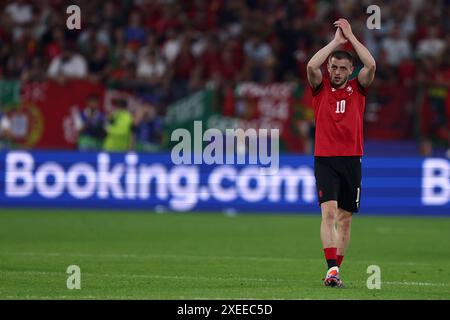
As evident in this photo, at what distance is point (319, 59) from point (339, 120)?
2.36ft

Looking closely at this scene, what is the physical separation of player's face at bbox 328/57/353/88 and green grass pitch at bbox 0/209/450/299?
6.79 feet

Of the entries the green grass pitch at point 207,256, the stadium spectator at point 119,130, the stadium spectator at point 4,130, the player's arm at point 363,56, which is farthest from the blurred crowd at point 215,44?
the player's arm at point 363,56

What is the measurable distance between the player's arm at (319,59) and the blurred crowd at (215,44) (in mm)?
14402

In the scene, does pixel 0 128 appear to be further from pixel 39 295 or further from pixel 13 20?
pixel 39 295

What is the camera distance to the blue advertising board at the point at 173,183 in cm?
2375

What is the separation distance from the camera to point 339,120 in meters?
12.3

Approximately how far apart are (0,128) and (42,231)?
6823mm

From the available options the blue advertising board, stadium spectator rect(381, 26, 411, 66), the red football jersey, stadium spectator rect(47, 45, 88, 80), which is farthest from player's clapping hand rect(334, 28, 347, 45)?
stadium spectator rect(381, 26, 411, 66)

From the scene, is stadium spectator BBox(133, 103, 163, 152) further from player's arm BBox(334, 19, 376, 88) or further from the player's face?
player's arm BBox(334, 19, 376, 88)

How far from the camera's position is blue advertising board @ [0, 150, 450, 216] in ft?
77.9

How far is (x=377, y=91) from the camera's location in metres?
26.7

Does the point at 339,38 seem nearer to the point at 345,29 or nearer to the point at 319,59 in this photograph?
the point at 345,29

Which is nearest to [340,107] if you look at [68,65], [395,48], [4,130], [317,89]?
[317,89]
